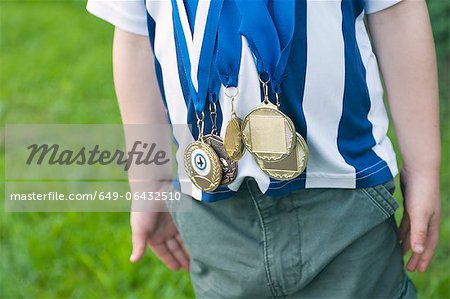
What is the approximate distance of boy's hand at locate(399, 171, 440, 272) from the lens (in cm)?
126

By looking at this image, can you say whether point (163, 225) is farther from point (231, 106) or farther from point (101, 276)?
point (101, 276)

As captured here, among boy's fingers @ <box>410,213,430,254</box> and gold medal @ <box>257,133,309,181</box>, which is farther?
boy's fingers @ <box>410,213,430,254</box>

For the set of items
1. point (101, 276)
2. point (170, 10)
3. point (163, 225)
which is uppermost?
point (170, 10)

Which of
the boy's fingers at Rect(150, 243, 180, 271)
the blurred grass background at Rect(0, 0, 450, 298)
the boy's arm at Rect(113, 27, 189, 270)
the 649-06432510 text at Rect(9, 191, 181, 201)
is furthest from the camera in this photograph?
the 649-06432510 text at Rect(9, 191, 181, 201)

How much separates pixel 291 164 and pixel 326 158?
74 mm

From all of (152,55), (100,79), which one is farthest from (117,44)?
(100,79)

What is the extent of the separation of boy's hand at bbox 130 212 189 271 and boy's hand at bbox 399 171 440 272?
1.67 ft


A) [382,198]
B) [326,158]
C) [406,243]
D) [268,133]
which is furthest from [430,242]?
[268,133]

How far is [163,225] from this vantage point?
155 centimetres

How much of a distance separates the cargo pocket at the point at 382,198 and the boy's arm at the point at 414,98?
2.9 inches

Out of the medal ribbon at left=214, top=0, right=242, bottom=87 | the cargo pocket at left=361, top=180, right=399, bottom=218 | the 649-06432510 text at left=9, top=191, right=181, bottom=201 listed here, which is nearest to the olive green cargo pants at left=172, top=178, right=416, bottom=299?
the cargo pocket at left=361, top=180, right=399, bottom=218

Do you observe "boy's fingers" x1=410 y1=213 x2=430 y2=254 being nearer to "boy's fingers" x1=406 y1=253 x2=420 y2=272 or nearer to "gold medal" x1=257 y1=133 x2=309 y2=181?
"boy's fingers" x1=406 y1=253 x2=420 y2=272

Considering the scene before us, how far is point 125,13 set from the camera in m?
1.25

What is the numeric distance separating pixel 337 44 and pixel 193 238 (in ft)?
1.44
